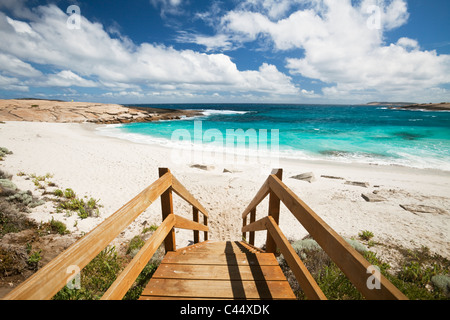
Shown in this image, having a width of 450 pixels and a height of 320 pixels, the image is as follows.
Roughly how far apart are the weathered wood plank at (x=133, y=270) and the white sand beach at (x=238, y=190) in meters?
3.83

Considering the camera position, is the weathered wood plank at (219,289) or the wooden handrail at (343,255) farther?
the weathered wood plank at (219,289)

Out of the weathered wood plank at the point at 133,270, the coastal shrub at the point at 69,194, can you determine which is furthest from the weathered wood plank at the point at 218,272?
the coastal shrub at the point at 69,194

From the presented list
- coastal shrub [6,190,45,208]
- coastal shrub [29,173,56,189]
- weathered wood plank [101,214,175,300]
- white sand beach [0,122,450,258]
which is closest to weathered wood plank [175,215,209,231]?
weathered wood plank [101,214,175,300]

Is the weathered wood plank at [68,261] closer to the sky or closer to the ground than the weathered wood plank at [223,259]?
closer to the sky

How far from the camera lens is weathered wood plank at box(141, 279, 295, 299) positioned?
2.25 m

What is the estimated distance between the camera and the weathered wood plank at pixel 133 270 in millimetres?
1439

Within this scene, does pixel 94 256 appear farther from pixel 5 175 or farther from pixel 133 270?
pixel 5 175

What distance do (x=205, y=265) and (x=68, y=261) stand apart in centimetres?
202

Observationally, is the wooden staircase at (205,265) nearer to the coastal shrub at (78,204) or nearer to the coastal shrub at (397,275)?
the coastal shrub at (397,275)

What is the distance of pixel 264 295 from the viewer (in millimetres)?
2277

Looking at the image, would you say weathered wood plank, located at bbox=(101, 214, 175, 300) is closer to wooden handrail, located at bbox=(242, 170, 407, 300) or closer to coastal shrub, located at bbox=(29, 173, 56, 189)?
wooden handrail, located at bbox=(242, 170, 407, 300)
